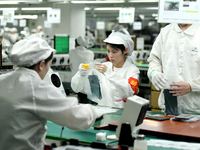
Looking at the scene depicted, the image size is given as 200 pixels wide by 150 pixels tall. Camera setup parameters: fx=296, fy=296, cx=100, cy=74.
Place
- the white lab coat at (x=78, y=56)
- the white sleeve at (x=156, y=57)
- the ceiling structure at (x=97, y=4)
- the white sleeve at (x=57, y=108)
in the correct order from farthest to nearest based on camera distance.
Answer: the ceiling structure at (x=97, y=4) < the white lab coat at (x=78, y=56) < the white sleeve at (x=156, y=57) < the white sleeve at (x=57, y=108)

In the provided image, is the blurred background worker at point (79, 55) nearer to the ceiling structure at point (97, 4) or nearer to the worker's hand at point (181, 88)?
the ceiling structure at point (97, 4)

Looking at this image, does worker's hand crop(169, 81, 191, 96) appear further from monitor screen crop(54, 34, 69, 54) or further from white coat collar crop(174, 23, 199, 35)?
monitor screen crop(54, 34, 69, 54)

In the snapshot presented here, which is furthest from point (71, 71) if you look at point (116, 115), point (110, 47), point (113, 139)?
point (113, 139)

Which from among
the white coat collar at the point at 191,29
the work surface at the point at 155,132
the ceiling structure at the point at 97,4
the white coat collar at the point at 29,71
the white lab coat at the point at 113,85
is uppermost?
the ceiling structure at the point at 97,4

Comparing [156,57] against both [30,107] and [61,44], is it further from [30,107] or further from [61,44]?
[61,44]

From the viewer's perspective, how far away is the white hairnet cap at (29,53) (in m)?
1.71

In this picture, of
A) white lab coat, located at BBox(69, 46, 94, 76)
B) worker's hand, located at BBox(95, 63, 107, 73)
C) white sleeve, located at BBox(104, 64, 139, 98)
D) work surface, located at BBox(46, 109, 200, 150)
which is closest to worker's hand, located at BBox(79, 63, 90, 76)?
worker's hand, located at BBox(95, 63, 107, 73)

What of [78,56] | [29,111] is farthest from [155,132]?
[78,56]

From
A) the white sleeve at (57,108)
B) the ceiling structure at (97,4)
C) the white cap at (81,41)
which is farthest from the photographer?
the ceiling structure at (97,4)

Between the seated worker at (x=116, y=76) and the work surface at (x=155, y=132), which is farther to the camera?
the seated worker at (x=116, y=76)

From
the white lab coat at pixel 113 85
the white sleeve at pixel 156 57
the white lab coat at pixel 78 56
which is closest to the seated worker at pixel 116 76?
the white lab coat at pixel 113 85

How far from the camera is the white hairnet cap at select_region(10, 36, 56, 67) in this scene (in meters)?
1.71

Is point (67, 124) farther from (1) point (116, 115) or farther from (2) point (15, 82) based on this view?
(1) point (116, 115)

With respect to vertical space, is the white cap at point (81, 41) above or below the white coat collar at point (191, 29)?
below
